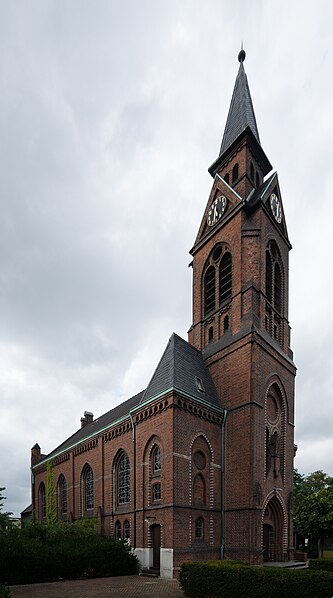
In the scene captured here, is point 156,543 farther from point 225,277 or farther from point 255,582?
point 225,277

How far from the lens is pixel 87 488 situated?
113 ft

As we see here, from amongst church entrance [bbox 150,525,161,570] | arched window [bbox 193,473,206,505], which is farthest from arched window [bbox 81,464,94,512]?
arched window [bbox 193,473,206,505]

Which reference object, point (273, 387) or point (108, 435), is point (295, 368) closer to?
point (273, 387)

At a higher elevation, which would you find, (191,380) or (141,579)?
(191,380)

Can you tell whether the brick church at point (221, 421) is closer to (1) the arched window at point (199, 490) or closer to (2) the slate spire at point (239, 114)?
(1) the arched window at point (199, 490)

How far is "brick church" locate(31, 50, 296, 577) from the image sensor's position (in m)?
23.1

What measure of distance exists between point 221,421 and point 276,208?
15636 mm

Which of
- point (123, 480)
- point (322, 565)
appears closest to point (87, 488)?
point (123, 480)

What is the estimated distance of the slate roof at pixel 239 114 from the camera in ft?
116

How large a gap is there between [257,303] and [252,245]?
404cm

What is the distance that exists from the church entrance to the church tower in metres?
3.64

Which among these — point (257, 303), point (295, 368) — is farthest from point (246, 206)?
point (295, 368)

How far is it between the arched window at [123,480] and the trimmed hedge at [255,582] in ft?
41.0

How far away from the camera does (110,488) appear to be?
29547 mm
